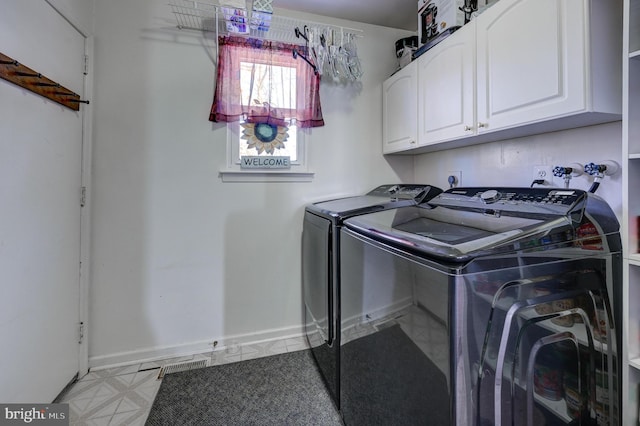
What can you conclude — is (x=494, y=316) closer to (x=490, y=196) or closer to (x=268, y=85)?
(x=490, y=196)

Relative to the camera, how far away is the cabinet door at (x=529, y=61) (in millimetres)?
1053

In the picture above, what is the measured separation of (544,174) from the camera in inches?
58.5

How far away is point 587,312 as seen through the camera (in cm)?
96

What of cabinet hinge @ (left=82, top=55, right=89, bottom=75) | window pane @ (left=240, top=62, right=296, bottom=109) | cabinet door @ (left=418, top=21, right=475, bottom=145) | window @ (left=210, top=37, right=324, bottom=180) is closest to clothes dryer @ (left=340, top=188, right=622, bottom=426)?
cabinet door @ (left=418, top=21, right=475, bottom=145)

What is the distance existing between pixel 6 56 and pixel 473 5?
2.28m

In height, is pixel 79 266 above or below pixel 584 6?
below

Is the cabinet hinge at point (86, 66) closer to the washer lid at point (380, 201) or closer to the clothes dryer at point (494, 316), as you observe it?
the washer lid at point (380, 201)

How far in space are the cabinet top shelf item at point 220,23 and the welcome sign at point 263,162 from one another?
87 centimetres

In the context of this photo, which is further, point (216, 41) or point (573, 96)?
point (216, 41)

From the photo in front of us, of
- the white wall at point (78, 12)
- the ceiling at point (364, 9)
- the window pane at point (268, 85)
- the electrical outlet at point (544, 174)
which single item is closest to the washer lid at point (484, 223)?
the electrical outlet at point (544, 174)

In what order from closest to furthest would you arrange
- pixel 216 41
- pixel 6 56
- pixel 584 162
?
pixel 6 56 → pixel 584 162 → pixel 216 41

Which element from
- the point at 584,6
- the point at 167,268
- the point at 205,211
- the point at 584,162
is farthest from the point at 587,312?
the point at 167,268

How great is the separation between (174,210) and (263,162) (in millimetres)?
716

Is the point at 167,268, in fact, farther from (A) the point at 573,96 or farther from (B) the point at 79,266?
(A) the point at 573,96
